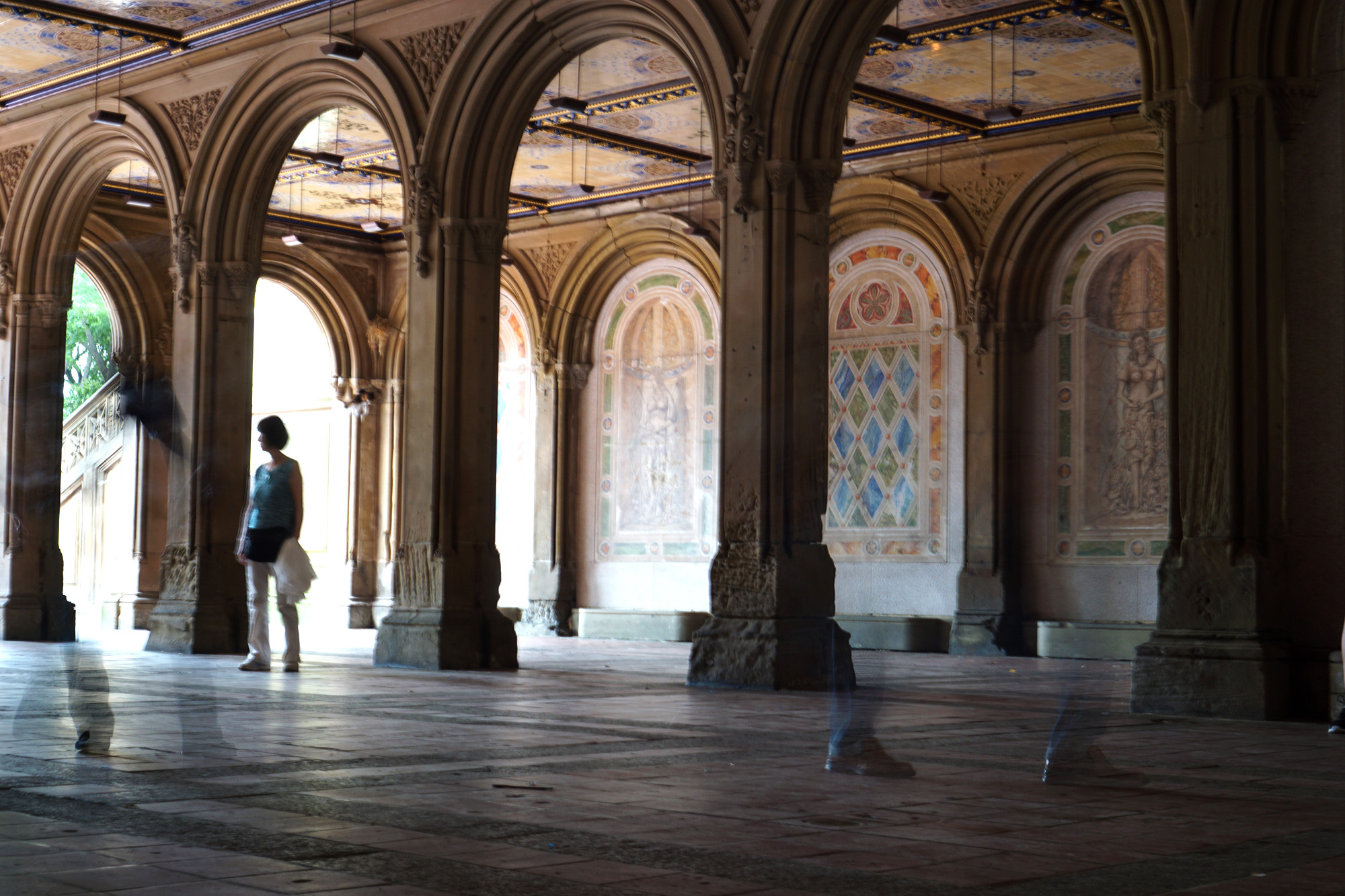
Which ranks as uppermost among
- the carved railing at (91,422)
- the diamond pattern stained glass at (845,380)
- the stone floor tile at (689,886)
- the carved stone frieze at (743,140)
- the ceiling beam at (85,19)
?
the ceiling beam at (85,19)

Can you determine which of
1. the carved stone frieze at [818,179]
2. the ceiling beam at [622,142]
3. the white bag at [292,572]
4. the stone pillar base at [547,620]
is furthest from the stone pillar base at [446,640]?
the stone pillar base at [547,620]

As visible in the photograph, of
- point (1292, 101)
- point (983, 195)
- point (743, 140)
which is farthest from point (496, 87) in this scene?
point (983, 195)

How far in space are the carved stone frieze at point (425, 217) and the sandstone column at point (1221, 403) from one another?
6125 mm

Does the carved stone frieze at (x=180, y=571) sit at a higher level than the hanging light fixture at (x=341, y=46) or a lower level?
lower

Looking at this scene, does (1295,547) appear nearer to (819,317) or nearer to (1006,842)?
(819,317)

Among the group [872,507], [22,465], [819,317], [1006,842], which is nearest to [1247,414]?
[819,317]

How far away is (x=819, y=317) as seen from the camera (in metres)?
10.6

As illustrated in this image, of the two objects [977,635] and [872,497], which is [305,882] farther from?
[872,497]

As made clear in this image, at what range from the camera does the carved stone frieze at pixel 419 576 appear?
12.2 m

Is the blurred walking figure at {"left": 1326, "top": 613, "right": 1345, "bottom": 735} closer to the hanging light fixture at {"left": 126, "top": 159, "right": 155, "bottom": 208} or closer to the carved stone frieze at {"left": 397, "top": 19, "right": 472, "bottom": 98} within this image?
the carved stone frieze at {"left": 397, "top": 19, "right": 472, "bottom": 98}

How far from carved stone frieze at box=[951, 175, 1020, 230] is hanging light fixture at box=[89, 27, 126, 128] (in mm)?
9010

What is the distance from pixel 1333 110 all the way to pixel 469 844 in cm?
671

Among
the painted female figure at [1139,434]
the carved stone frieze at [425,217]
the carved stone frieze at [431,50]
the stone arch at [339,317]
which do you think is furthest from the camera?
the stone arch at [339,317]

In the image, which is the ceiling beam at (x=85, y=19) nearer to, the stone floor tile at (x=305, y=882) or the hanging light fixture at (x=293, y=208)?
the hanging light fixture at (x=293, y=208)
